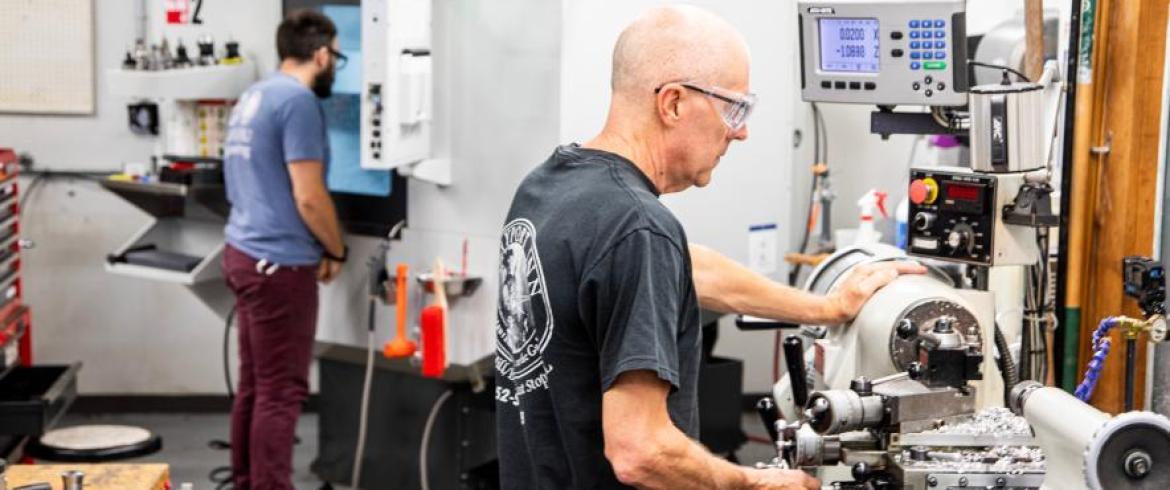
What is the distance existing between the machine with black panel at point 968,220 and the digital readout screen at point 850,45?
25cm

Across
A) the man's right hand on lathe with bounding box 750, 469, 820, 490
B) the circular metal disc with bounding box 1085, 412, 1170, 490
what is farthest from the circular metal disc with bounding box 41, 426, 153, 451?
the circular metal disc with bounding box 1085, 412, 1170, 490

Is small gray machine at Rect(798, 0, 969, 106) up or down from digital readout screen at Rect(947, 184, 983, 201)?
up

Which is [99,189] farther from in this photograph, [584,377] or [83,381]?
[584,377]

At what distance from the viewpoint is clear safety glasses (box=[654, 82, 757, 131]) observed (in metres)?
2.17

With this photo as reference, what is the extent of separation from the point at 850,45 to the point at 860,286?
0.51m

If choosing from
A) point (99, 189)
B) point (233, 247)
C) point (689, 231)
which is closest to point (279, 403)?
point (233, 247)

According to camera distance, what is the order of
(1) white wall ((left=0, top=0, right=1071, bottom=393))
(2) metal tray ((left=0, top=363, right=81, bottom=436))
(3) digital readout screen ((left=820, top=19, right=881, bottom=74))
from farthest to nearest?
(2) metal tray ((left=0, top=363, right=81, bottom=436)) < (1) white wall ((left=0, top=0, right=1071, bottom=393)) < (3) digital readout screen ((left=820, top=19, right=881, bottom=74))

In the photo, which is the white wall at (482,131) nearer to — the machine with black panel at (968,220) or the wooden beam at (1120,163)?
the machine with black panel at (968,220)

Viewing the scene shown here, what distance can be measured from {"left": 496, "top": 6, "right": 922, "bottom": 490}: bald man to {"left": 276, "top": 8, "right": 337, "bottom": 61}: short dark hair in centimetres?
233

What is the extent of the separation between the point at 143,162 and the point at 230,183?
123 cm

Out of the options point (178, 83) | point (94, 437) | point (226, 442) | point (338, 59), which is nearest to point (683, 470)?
point (338, 59)

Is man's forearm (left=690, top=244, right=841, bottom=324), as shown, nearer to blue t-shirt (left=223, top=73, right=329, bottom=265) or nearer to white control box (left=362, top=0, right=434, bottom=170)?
white control box (left=362, top=0, right=434, bottom=170)

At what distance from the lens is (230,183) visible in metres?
4.47

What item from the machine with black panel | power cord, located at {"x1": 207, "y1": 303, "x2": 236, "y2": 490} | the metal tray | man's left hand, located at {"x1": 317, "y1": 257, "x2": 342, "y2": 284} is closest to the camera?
the machine with black panel
